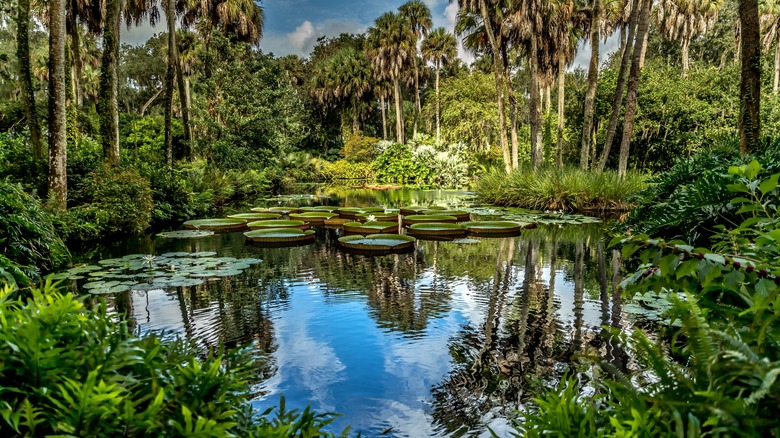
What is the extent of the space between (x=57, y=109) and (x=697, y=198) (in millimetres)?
10303

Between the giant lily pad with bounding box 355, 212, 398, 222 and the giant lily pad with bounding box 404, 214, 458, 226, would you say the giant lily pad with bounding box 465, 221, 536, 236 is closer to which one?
the giant lily pad with bounding box 404, 214, 458, 226

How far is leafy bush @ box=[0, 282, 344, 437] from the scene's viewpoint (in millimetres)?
1046

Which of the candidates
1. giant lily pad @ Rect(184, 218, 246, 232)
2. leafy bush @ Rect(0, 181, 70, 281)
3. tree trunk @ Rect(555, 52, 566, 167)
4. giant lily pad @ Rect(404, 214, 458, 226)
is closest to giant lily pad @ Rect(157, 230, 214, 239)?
giant lily pad @ Rect(184, 218, 246, 232)

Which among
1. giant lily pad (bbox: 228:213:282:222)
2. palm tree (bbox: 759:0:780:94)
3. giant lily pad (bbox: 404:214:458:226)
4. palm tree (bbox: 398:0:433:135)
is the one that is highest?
palm tree (bbox: 398:0:433:135)

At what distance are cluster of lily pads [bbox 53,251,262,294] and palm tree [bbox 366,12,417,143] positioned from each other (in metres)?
30.6

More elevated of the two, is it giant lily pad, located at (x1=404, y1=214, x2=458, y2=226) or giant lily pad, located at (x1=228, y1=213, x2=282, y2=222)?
giant lily pad, located at (x1=228, y1=213, x2=282, y2=222)

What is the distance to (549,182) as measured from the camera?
48.8ft

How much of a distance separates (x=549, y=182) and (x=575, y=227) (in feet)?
12.0

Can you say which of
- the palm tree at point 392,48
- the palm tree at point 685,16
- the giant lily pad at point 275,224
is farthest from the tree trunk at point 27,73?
the palm tree at point 685,16

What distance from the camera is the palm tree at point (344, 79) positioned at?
40688 millimetres

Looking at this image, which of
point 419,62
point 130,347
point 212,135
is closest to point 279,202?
point 212,135

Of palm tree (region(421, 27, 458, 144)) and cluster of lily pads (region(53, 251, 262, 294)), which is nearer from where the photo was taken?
cluster of lily pads (region(53, 251, 262, 294))

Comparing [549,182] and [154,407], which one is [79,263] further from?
[549,182]

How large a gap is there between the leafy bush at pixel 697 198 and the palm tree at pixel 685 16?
86.3 ft
